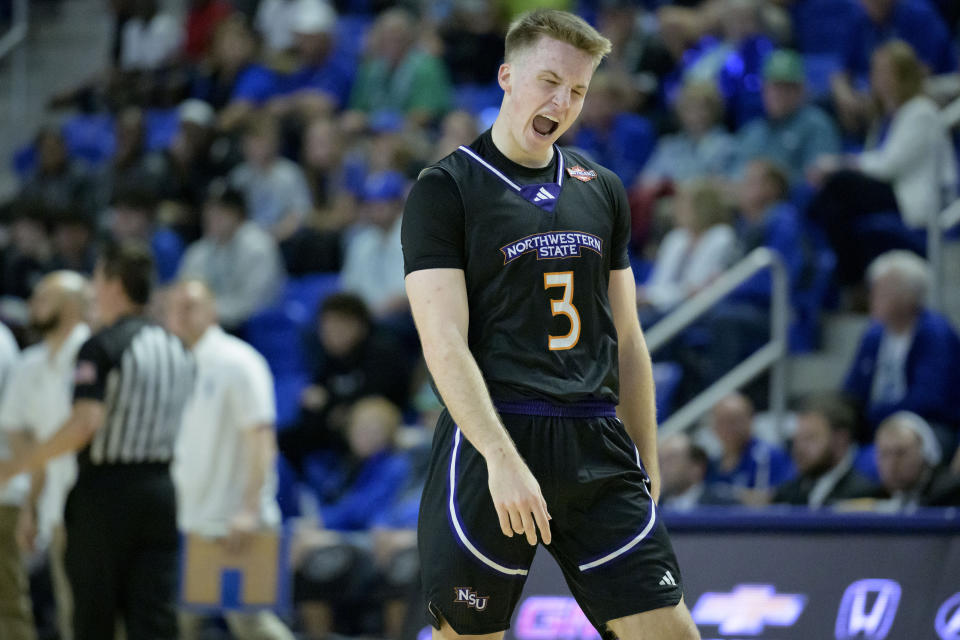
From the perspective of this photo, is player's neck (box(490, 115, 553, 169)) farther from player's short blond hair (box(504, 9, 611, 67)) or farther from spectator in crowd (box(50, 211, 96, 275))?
spectator in crowd (box(50, 211, 96, 275))

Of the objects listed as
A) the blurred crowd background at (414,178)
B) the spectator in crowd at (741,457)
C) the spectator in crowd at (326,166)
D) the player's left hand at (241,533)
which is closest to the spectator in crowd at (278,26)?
the blurred crowd background at (414,178)

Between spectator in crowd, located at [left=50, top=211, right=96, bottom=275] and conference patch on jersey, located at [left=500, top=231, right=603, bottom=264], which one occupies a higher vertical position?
conference patch on jersey, located at [left=500, top=231, right=603, bottom=264]

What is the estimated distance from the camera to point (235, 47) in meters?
13.7

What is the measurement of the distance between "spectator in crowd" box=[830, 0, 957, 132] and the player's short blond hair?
640 centimetres

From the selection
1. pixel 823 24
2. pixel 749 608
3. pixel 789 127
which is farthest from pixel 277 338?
pixel 749 608

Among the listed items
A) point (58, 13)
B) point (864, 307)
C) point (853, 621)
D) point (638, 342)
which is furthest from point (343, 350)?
point (58, 13)

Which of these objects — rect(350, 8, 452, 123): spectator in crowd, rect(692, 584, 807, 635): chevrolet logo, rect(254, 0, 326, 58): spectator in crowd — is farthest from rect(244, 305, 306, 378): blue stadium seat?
rect(692, 584, 807, 635): chevrolet logo

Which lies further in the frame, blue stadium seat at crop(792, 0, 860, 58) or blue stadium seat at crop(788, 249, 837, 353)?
blue stadium seat at crop(792, 0, 860, 58)

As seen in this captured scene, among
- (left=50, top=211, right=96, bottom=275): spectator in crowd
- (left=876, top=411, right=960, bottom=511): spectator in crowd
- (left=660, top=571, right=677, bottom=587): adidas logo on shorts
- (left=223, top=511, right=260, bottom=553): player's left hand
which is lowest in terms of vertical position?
(left=223, top=511, right=260, bottom=553): player's left hand

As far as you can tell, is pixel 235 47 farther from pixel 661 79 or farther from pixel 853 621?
pixel 853 621

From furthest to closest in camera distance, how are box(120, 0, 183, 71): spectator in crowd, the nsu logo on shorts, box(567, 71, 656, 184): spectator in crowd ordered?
box(120, 0, 183, 71): spectator in crowd < box(567, 71, 656, 184): spectator in crowd < the nsu logo on shorts

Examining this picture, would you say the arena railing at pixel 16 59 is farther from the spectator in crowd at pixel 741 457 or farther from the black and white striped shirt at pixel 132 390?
the spectator in crowd at pixel 741 457

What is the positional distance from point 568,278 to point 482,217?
0.27 metres

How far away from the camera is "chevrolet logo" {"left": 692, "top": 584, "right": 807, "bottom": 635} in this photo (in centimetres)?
572
